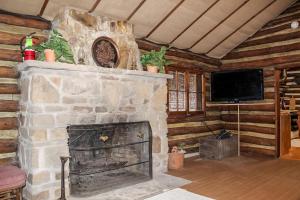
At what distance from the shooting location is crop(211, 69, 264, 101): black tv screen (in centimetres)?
587

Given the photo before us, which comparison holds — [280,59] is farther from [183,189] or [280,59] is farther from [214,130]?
[183,189]

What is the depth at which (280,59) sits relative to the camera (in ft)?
19.3

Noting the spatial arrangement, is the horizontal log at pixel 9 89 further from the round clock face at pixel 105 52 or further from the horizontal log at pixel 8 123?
the round clock face at pixel 105 52

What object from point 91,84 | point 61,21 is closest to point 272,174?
point 91,84

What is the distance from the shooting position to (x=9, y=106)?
3.62m

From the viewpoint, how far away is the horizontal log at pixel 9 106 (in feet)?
11.7

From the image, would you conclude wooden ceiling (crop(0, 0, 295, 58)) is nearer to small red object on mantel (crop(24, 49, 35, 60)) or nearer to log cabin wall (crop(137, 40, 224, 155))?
log cabin wall (crop(137, 40, 224, 155))

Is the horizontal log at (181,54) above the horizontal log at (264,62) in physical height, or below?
above

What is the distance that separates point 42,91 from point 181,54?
357cm

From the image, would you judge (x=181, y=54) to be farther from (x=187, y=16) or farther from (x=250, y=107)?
(x=250, y=107)

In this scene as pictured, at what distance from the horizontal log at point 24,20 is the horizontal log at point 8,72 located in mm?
641

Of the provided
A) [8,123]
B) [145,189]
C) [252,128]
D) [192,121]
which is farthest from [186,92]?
[8,123]

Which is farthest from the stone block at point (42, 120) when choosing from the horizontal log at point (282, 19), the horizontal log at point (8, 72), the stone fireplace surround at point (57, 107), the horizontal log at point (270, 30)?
the horizontal log at point (282, 19)

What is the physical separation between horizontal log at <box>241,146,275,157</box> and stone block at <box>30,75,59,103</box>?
496cm
